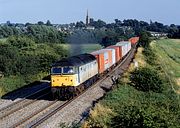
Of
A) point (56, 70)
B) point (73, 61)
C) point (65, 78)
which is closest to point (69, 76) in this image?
point (65, 78)

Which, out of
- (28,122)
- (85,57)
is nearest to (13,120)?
(28,122)

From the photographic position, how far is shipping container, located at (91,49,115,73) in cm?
3981

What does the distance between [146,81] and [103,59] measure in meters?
8.21

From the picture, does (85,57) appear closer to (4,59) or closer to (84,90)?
(84,90)

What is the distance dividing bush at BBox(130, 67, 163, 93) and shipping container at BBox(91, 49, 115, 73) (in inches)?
195

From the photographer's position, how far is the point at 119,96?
1143 inches

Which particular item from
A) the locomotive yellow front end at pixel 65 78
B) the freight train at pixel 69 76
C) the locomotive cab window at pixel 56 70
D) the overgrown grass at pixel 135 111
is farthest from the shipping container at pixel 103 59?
the locomotive cab window at pixel 56 70

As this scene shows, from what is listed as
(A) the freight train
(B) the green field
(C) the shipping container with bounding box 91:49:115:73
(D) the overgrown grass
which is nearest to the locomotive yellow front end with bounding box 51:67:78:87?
(A) the freight train

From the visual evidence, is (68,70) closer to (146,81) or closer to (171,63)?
(146,81)

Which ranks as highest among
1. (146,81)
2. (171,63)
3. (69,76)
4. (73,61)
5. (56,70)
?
(73,61)

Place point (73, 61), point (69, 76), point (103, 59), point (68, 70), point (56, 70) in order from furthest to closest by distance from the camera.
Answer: point (103, 59) → point (73, 61) → point (56, 70) → point (68, 70) → point (69, 76)

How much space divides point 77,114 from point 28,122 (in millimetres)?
3184

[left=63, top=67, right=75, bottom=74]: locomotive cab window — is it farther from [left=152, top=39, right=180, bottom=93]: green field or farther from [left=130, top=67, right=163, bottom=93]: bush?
[left=152, top=39, right=180, bottom=93]: green field

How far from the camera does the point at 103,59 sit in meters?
42.2
